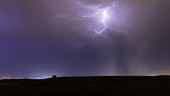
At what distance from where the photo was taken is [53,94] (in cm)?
952

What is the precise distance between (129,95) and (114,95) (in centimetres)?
89

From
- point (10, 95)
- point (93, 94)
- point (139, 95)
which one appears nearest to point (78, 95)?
point (93, 94)

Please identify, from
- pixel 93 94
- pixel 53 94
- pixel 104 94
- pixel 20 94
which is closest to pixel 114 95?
pixel 104 94

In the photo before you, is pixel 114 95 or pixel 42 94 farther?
pixel 42 94

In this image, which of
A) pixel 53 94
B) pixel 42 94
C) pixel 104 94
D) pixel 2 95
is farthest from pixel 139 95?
pixel 2 95

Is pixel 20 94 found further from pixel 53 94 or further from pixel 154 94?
pixel 154 94

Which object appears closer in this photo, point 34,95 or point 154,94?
point 154,94

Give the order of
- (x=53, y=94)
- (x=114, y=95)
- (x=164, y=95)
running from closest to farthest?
(x=164, y=95)
(x=114, y=95)
(x=53, y=94)

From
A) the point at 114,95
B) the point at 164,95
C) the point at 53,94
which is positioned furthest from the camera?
the point at 53,94

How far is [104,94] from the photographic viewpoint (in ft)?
30.2

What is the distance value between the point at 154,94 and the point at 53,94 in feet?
20.7

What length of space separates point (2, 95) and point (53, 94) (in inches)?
132

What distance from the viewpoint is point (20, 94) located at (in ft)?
32.3

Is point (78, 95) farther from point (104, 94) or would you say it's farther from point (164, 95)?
point (164, 95)
